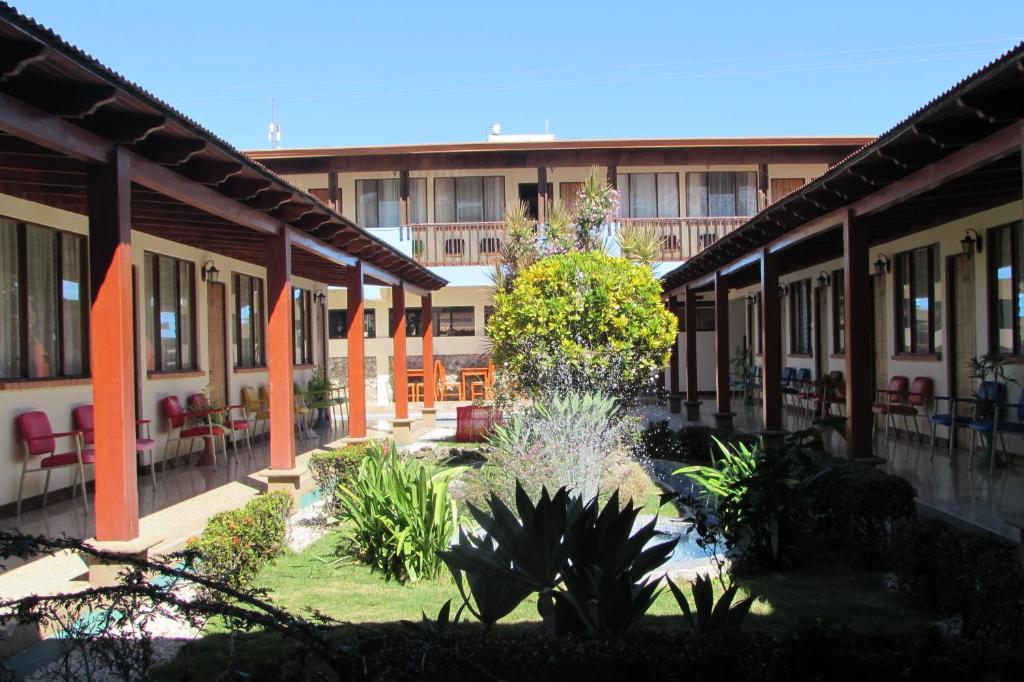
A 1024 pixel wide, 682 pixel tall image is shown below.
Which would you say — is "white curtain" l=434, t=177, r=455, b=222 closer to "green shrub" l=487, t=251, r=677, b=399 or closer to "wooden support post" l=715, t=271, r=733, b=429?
"wooden support post" l=715, t=271, r=733, b=429

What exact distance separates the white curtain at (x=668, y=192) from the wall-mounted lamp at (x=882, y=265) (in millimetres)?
10182

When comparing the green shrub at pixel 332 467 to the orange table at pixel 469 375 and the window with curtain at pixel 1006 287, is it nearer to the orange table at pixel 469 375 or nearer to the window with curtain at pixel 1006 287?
the window with curtain at pixel 1006 287

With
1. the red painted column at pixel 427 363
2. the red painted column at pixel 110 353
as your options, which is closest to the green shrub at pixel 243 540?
the red painted column at pixel 110 353

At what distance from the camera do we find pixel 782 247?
10953 mm

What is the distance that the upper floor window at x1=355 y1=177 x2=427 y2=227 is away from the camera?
23844 millimetres

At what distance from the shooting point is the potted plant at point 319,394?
15.4m

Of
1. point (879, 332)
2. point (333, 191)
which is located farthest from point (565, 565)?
point (333, 191)

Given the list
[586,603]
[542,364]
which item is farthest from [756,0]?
[586,603]

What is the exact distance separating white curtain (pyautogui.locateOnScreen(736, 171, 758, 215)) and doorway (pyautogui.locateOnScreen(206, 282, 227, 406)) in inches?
602

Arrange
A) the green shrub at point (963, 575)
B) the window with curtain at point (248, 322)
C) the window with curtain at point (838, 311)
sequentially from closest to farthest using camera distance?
the green shrub at point (963, 575) → the window with curtain at point (248, 322) → the window with curtain at point (838, 311)

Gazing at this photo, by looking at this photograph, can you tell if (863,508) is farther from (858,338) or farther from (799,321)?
(799,321)

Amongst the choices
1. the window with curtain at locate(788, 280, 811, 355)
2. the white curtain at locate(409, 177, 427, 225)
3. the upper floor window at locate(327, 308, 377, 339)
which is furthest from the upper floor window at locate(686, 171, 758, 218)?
the upper floor window at locate(327, 308, 377, 339)

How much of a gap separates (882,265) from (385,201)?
14524 mm

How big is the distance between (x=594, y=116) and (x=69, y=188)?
31.9 m
